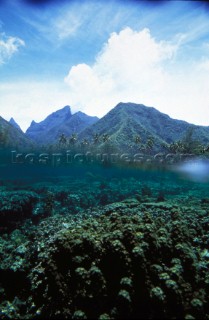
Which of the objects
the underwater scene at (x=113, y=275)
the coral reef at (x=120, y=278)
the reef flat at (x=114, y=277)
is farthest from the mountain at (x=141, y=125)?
the coral reef at (x=120, y=278)

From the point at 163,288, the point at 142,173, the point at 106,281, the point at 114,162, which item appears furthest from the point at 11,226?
the point at 142,173

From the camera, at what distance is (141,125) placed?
429ft

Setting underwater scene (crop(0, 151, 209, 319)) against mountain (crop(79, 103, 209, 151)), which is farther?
mountain (crop(79, 103, 209, 151))

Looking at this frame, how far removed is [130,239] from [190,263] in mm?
2864

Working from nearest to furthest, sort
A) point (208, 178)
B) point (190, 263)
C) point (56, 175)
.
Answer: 1. point (190, 263)
2. point (208, 178)
3. point (56, 175)

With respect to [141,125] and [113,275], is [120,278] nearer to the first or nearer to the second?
[113,275]

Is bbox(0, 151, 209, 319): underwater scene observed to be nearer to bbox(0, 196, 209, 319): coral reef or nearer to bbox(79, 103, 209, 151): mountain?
bbox(0, 196, 209, 319): coral reef

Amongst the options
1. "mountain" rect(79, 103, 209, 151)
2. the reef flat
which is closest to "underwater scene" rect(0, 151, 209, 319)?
the reef flat

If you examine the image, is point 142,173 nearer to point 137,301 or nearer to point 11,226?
point 11,226

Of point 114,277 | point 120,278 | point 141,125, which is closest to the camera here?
point 120,278

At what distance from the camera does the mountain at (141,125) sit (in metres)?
126

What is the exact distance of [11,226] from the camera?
28.1 meters

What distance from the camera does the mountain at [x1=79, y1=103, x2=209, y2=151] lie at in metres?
126

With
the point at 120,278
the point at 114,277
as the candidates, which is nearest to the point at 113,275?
the point at 114,277
